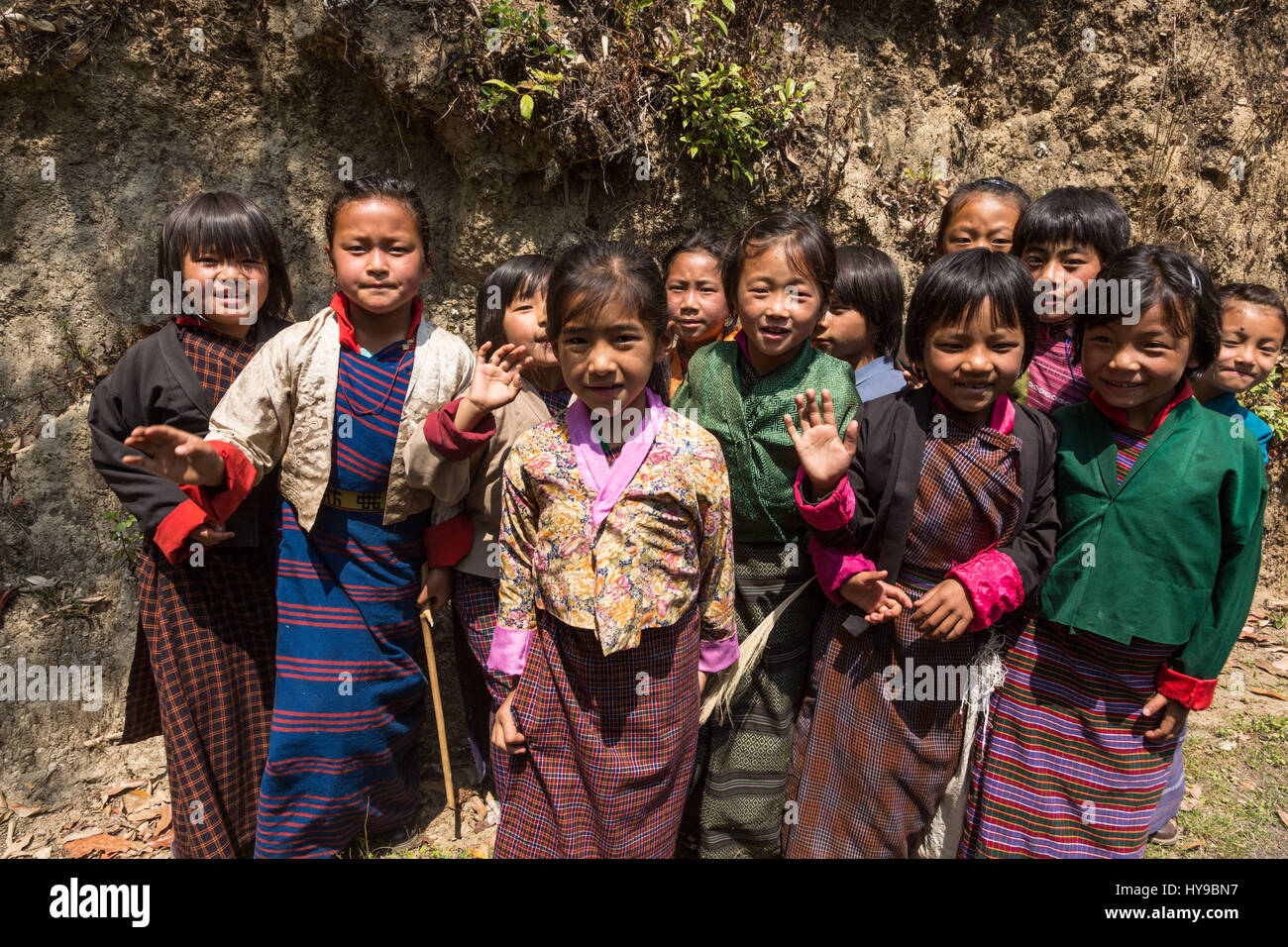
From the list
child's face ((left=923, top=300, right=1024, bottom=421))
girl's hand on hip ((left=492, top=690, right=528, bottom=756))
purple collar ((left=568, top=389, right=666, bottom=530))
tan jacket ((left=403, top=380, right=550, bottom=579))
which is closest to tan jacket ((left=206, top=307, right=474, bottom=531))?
tan jacket ((left=403, top=380, right=550, bottom=579))

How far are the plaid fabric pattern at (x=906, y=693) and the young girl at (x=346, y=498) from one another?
1486 millimetres

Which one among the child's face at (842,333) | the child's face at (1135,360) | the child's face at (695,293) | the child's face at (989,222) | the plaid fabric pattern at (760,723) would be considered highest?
the child's face at (989,222)

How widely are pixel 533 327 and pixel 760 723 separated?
1.70 meters

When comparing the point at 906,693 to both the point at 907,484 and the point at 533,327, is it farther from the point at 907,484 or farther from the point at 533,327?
the point at 533,327

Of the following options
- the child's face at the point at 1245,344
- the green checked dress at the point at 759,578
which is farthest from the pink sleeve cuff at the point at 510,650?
the child's face at the point at 1245,344

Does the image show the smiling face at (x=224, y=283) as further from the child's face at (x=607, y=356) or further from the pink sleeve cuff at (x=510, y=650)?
the pink sleeve cuff at (x=510, y=650)

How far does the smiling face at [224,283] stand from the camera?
286 cm

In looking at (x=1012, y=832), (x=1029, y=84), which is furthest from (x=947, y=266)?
(x=1029, y=84)

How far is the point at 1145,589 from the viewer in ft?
8.12

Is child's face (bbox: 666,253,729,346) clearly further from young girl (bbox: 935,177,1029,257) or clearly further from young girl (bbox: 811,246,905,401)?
young girl (bbox: 935,177,1029,257)

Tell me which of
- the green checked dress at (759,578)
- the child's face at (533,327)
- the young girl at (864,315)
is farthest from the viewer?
the young girl at (864,315)

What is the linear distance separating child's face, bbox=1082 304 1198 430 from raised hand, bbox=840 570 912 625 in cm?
90

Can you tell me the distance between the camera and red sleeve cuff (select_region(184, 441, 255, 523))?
257cm

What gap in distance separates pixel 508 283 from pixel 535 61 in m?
1.34
